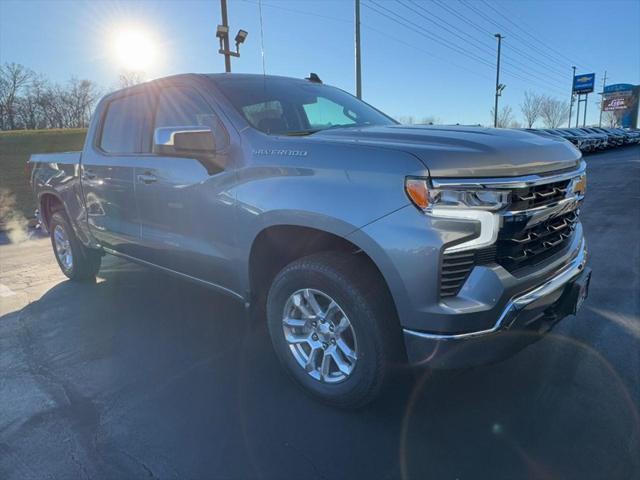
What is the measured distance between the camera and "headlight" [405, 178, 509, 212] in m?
2.05

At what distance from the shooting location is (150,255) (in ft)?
12.5

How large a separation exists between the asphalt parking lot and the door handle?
4.09 feet

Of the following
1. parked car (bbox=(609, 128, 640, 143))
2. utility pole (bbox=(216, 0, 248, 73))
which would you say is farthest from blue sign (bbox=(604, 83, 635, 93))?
utility pole (bbox=(216, 0, 248, 73))

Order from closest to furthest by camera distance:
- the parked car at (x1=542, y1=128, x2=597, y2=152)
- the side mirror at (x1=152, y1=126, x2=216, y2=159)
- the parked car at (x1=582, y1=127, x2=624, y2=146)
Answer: the side mirror at (x1=152, y1=126, x2=216, y2=159), the parked car at (x1=542, y1=128, x2=597, y2=152), the parked car at (x1=582, y1=127, x2=624, y2=146)

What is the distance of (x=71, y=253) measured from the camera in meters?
5.21

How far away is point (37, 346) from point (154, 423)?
169 cm

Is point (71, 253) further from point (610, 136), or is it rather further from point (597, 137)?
point (610, 136)

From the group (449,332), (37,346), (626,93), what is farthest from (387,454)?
(626,93)

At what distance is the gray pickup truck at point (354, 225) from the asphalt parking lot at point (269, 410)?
32 centimetres

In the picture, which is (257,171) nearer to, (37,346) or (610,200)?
(37,346)

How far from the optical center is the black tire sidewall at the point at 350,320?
2.32 metres

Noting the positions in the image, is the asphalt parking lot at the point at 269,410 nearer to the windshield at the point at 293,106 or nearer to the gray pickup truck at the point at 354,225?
the gray pickup truck at the point at 354,225

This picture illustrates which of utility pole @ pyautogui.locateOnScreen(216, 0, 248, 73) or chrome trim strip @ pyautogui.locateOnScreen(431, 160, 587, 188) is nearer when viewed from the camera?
chrome trim strip @ pyautogui.locateOnScreen(431, 160, 587, 188)

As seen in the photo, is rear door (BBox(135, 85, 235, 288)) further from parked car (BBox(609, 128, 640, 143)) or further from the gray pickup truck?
parked car (BBox(609, 128, 640, 143))
